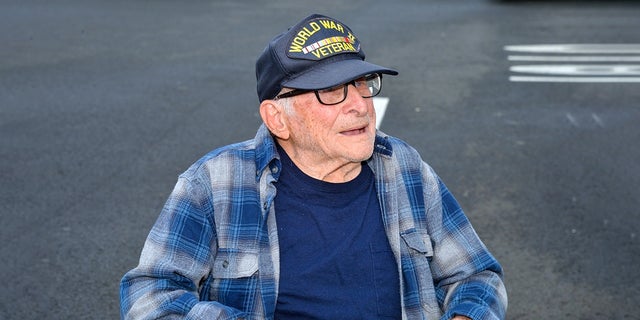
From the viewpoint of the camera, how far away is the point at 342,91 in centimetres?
309

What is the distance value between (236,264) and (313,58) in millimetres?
683

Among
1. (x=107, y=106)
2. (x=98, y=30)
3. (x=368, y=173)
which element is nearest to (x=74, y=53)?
(x=98, y=30)

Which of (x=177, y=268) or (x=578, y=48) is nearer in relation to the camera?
(x=177, y=268)

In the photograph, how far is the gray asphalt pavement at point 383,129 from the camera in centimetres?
546

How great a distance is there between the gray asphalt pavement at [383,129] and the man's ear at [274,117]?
2.14 m

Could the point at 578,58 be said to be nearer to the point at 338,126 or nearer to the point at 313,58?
the point at 338,126

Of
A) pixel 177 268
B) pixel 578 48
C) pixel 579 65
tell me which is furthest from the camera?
pixel 578 48

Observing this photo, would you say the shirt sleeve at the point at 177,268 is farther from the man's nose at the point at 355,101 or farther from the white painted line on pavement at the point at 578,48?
the white painted line on pavement at the point at 578,48

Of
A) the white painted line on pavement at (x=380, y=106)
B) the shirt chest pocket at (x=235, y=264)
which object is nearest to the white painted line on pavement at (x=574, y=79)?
the white painted line on pavement at (x=380, y=106)

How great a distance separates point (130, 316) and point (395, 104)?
20.9ft

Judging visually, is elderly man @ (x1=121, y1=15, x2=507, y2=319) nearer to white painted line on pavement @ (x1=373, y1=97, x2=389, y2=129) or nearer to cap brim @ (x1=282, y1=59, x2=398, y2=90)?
cap brim @ (x1=282, y1=59, x2=398, y2=90)

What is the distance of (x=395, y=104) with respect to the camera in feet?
29.7

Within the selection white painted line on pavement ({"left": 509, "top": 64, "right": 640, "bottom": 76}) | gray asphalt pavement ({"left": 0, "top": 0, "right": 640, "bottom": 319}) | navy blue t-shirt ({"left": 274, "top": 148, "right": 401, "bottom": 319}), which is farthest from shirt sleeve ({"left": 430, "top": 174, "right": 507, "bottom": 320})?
white painted line on pavement ({"left": 509, "top": 64, "right": 640, "bottom": 76})

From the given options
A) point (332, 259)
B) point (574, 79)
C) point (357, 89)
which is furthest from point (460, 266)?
point (574, 79)
